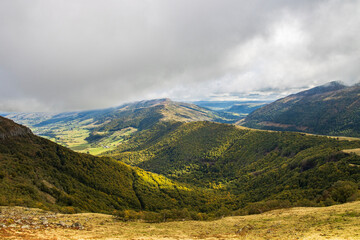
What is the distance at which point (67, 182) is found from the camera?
325 ft

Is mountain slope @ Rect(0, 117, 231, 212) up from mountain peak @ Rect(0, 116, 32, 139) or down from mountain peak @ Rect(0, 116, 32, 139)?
down

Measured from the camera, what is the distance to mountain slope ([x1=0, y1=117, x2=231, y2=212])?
65438 mm

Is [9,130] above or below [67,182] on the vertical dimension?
above

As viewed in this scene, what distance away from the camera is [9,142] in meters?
101

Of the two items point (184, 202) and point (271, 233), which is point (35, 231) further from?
point (184, 202)

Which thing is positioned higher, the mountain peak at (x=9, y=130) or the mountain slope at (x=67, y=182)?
the mountain peak at (x=9, y=130)

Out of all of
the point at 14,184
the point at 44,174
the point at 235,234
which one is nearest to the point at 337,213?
the point at 235,234

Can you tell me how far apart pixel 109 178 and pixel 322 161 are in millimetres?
195763

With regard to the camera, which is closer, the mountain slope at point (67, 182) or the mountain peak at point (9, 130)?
the mountain slope at point (67, 182)

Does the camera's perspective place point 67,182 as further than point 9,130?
No

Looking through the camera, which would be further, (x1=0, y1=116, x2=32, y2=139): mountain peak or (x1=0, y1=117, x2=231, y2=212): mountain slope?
(x1=0, y1=116, x2=32, y2=139): mountain peak

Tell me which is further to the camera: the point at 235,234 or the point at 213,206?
the point at 213,206

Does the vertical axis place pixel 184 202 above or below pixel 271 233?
below

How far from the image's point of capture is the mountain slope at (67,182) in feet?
215
